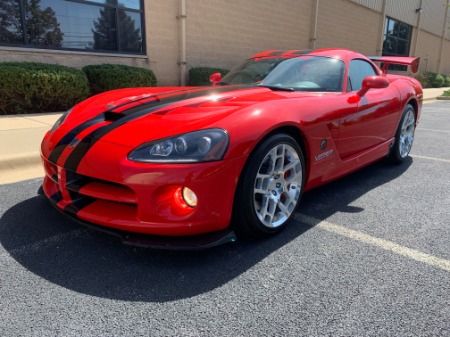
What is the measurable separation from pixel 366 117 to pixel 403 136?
1.38 metres

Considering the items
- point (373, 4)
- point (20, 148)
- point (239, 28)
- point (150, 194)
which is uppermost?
point (373, 4)

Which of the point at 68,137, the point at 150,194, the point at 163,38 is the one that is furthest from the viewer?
the point at 163,38

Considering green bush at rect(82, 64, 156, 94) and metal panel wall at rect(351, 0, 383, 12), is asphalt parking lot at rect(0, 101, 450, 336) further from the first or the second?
metal panel wall at rect(351, 0, 383, 12)

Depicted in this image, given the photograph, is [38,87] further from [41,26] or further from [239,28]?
[239,28]

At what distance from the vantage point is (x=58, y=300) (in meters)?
1.90

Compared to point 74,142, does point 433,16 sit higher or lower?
higher

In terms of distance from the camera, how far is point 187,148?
214cm

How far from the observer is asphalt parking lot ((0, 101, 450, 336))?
1761 millimetres

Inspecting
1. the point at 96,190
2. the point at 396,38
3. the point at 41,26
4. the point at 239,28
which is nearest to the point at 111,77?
the point at 41,26

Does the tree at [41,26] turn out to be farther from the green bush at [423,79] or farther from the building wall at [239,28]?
the green bush at [423,79]

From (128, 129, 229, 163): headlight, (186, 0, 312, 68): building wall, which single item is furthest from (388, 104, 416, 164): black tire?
(186, 0, 312, 68): building wall

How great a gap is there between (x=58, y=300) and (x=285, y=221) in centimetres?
153

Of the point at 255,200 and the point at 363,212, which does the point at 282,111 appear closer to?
the point at 255,200

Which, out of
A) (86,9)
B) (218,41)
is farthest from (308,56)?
(218,41)
